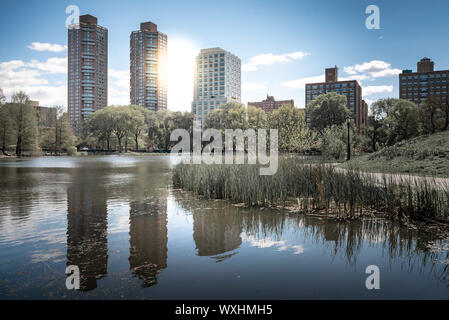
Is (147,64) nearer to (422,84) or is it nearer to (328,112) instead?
(328,112)

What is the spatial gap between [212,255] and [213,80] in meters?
172

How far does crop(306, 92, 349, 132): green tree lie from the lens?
7381 centimetres

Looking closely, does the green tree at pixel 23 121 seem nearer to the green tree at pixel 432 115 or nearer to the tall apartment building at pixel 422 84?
the green tree at pixel 432 115

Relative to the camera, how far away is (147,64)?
170 metres

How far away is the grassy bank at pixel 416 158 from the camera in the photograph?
14.2 metres

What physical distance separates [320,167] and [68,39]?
16893 centimetres

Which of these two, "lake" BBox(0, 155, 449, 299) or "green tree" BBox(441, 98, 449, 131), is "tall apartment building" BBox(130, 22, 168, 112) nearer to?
"green tree" BBox(441, 98, 449, 131)

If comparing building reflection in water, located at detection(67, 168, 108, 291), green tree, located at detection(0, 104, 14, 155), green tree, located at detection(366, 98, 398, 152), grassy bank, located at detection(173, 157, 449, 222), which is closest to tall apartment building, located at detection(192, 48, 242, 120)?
green tree, located at detection(366, 98, 398, 152)

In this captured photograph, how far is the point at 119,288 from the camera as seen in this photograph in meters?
4.15

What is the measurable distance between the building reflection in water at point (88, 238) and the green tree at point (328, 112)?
2709 inches

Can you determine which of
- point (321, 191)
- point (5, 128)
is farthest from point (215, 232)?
point (5, 128)

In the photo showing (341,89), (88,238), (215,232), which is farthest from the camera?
→ (341,89)

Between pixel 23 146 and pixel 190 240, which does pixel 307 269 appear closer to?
pixel 190 240

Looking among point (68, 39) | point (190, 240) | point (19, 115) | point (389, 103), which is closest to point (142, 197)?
point (190, 240)
